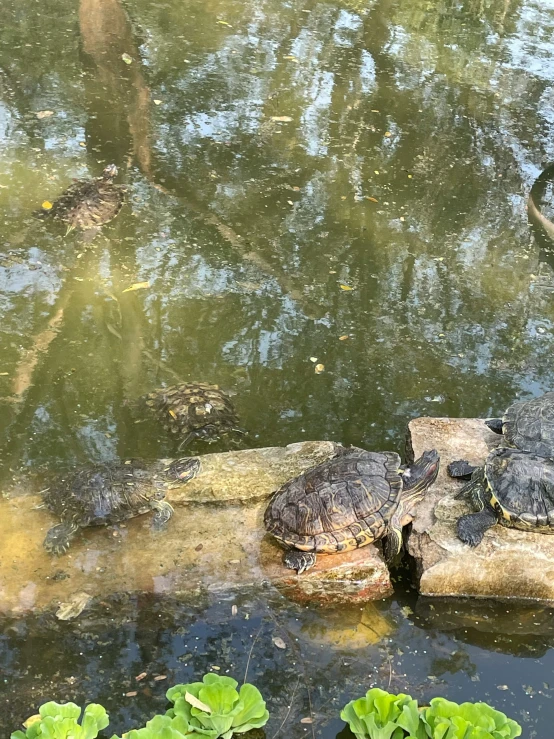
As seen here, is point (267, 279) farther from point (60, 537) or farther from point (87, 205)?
point (60, 537)

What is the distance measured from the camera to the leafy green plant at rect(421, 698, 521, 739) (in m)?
2.50

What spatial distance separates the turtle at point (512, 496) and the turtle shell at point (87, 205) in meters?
3.80

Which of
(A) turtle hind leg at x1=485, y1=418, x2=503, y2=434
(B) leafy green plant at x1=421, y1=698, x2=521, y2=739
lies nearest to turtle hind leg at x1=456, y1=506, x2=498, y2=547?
(A) turtle hind leg at x1=485, y1=418, x2=503, y2=434

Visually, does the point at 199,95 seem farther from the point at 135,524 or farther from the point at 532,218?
the point at 135,524

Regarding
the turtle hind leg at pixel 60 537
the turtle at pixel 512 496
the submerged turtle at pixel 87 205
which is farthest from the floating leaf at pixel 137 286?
the turtle at pixel 512 496

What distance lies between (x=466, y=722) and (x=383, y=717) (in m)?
0.30

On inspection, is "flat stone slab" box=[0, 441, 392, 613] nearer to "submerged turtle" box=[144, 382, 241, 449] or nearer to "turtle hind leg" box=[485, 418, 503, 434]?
"submerged turtle" box=[144, 382, 241, 449]

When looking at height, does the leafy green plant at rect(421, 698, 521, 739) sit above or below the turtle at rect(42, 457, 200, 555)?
above

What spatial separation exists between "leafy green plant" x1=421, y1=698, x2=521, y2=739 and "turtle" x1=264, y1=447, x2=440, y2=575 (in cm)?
88

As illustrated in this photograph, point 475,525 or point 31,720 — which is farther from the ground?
point 475,525

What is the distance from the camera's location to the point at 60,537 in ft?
10.9

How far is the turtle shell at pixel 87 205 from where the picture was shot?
571 centimetres

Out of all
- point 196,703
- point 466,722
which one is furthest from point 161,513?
point 466,722

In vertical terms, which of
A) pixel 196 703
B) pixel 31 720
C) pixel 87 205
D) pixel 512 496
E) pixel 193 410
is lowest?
pixel 31 720
